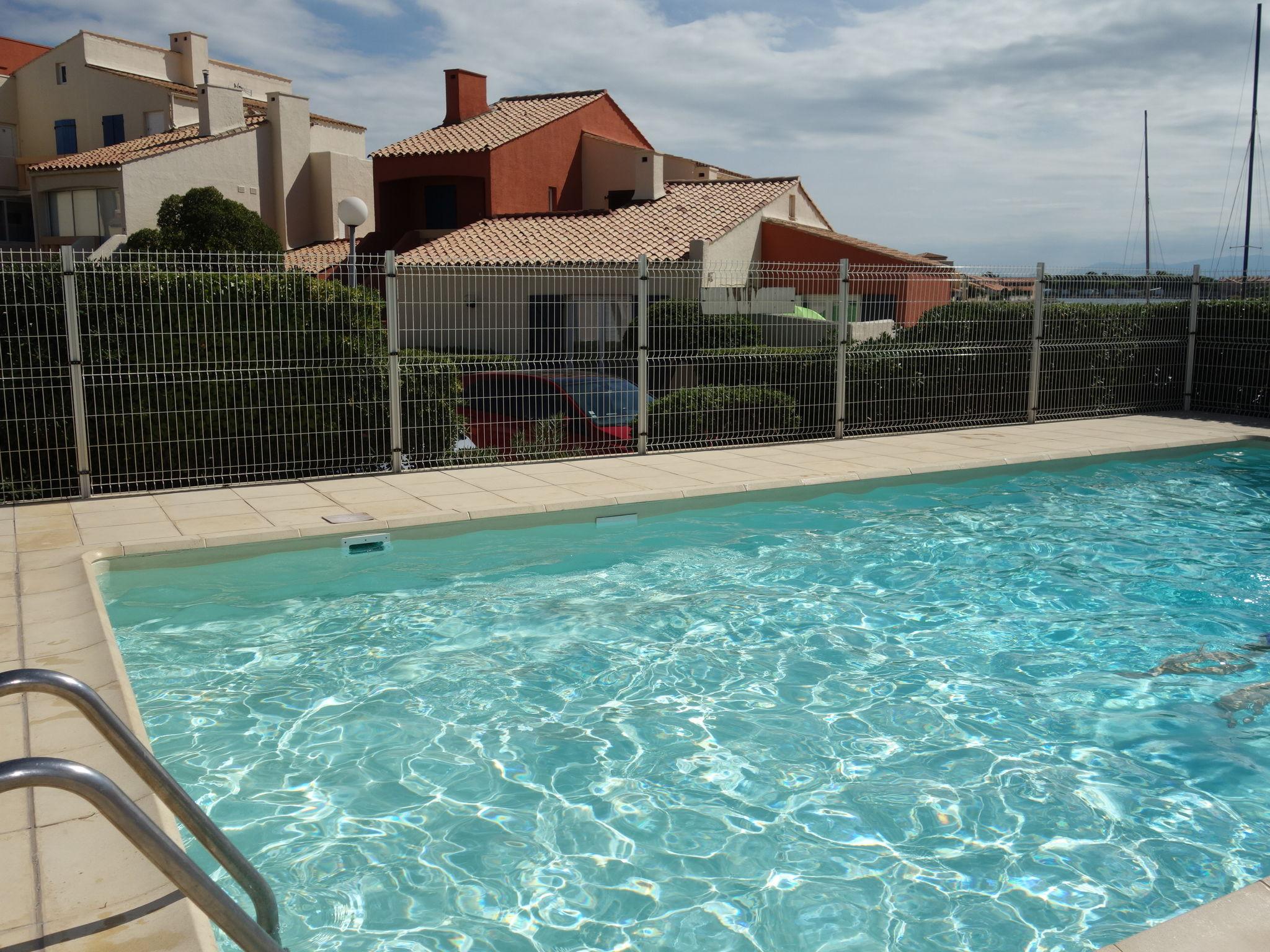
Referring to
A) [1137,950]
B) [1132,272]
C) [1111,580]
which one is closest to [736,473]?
[1111,580]

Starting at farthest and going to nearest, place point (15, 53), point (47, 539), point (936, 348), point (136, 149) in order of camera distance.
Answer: point (15, 53) → point (136, 149) → point (936, 348) → point (47, 539)

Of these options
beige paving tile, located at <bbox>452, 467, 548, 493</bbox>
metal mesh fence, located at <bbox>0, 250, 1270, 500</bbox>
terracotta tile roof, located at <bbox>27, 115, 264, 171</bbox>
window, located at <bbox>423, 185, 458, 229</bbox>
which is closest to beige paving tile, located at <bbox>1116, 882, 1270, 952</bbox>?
beige paving tile, located at <bbox>452, 467, 548, 493</bbox>

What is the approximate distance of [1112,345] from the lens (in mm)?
16156

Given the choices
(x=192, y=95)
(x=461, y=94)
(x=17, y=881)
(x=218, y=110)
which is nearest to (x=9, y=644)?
(x=17, y=881)

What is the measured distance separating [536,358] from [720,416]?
9.10 ft

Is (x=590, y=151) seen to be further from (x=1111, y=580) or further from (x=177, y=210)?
(x=1111, y=580)

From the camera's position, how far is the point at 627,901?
414cm

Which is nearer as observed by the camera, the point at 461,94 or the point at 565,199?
the point at 565,199

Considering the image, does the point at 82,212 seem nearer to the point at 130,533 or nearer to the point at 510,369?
the point at 510,369

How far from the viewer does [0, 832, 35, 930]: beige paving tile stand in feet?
10.3

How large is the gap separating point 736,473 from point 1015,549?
3.11 m

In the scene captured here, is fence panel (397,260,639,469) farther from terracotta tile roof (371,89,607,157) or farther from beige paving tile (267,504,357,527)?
terracotta tile roof (371,89,607,157)

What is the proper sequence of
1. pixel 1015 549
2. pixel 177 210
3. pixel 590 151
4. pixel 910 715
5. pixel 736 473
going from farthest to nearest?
pixel 590 151 → pixel 177 210 → pixel 736 473 → pixel 1015 549 → pixel 910 715

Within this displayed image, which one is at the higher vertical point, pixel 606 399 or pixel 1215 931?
pixel 606 399
